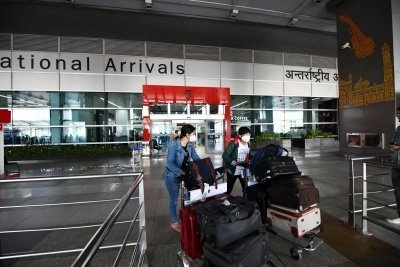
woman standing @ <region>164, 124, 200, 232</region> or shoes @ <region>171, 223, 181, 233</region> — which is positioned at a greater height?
woman standing @ <region>164, 124, 200, 232</region>

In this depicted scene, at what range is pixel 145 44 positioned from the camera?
1510 cm

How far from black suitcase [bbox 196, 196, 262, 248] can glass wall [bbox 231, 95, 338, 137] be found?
14.7 metres

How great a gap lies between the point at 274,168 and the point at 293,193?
0.41 m

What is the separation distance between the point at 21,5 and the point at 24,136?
7282 millimetres

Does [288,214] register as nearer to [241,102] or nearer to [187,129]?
[187,129]

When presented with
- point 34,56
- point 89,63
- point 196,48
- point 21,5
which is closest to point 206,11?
point 196,48

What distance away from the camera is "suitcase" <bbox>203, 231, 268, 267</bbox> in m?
1.77

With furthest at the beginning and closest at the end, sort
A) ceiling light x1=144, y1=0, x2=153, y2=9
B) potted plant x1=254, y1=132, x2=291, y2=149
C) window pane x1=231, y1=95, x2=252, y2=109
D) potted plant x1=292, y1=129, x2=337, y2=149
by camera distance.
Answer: window pane x1=231, y1=95, x2=252, y2=109, potted plant x1=292, y1=129, x2=337, y2=149, potted plant x1=254, y1=132, x2=291, y2=149, ceiling light x1=144, y1=0, x2=153, y2=9

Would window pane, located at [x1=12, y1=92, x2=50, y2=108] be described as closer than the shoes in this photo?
No

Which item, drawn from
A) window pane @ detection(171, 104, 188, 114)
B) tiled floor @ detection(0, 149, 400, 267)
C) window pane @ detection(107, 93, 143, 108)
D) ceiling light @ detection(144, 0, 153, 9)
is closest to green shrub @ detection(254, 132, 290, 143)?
window pane @ detection(171, 104, 188, 114)

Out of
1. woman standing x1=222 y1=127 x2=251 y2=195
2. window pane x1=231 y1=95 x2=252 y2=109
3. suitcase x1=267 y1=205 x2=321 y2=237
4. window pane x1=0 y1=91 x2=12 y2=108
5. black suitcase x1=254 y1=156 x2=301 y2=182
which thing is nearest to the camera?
suitcase x1=267 y1=205 x2=321 y2=237

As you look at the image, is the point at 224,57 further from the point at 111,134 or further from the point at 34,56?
the point at 34,56

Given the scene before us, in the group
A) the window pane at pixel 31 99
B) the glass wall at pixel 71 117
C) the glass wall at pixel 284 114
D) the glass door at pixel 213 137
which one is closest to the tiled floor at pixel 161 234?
the glass wall at pixel 71 117

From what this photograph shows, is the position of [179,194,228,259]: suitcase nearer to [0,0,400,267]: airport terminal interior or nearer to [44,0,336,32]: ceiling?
[0,0,400,267]: airport terminal interior
